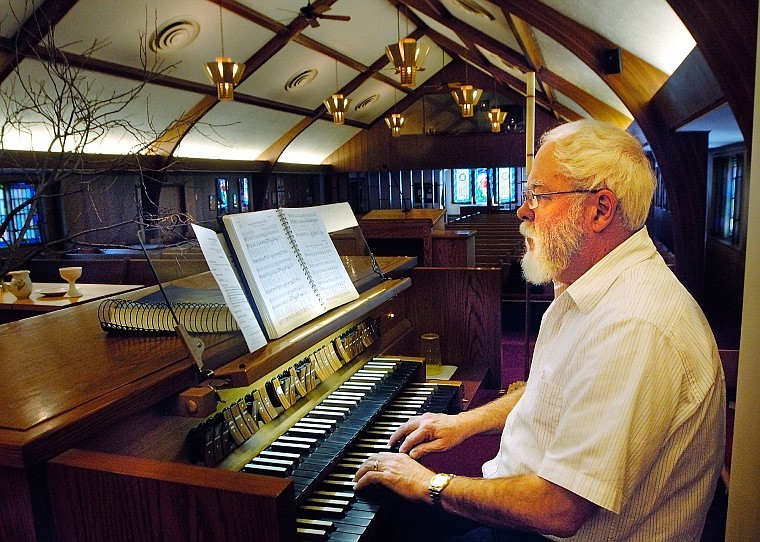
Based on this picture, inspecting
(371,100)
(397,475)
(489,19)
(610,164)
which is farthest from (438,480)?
(371,100)

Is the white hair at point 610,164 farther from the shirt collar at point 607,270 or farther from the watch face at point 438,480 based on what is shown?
the watch face at point 438,480

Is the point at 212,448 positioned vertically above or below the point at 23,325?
below

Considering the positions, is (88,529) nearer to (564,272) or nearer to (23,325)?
(23,325)

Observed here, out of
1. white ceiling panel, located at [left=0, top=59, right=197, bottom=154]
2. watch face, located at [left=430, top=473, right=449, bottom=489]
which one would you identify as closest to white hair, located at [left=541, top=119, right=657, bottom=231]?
watch face, located at [left=430, top=473, right=449, bottom=489]

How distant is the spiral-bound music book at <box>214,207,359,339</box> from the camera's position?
A: 1.76 m

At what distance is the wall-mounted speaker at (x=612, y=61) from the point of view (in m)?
4.61

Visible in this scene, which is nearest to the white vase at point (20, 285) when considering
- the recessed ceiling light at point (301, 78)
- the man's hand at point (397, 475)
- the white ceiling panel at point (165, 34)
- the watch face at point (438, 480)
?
the white ceiling panel at point (165, 34)

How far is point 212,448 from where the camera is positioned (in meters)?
1.54

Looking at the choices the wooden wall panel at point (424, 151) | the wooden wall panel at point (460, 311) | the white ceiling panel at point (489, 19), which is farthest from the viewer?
the wooden wall panel at point (424, 151)

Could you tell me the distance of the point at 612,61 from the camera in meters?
4.64

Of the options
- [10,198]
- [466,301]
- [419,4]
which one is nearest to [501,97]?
[419,4]

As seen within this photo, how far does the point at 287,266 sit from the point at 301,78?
35.5ft

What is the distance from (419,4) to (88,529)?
29.1ft

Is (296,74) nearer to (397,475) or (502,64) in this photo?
(502,64)
